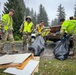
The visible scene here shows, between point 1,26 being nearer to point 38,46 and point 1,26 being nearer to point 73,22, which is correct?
point 38,46

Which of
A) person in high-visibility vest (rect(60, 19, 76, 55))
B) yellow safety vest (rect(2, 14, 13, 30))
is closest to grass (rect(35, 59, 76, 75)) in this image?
person in high-visibility vest (rect(60, 19, 76, 55))

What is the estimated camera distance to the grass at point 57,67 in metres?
7.50

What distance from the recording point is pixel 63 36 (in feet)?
32.0

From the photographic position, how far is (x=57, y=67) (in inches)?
312

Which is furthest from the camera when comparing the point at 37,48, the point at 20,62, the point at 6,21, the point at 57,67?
the point at 6,21

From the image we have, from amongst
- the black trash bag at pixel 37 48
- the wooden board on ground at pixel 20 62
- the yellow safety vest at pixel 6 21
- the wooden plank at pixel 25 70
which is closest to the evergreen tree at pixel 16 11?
the yellow safety vest at pixel 6 21

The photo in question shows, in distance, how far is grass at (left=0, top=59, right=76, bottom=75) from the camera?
24.6 feet

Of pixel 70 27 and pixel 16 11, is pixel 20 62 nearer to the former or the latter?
pixel 70 27

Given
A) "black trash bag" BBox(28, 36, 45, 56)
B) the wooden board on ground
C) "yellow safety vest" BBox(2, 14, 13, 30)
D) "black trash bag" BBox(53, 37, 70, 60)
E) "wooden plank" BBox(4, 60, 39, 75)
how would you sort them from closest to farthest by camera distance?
"wooden plank" BBox(4, 60, 39, 75), the wooden board on ground, "black trash bag" BBox(53, 37, 70, 60), "black trash bag" BBox(28, 36, 45, 56), "yellow safety vest" BBox(2, 14, 13, 30)

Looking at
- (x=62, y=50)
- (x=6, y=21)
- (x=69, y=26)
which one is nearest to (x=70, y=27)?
(x=69, y=26)

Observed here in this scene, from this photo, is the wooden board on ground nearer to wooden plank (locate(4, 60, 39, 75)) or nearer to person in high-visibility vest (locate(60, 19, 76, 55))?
wooden plank (locate(4, 60, 39, 75))

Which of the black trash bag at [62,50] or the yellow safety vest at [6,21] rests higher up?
the yellow safety vest at [6,21]

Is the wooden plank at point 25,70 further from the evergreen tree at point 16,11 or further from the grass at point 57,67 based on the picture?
the evergreen tree at point 16,11

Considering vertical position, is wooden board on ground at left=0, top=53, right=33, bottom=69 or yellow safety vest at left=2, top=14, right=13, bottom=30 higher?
yellow safety vest at left=2, top=14, right=13, bottom=30
